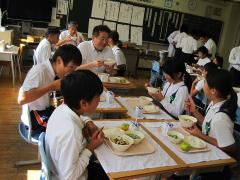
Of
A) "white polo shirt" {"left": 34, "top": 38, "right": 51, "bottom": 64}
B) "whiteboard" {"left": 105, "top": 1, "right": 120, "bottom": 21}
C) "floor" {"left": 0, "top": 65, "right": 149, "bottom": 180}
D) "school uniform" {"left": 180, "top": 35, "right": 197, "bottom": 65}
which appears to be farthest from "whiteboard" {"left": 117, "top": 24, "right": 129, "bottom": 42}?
"floor" {"left": 0, "top": 65, "right": 149, "bottom": 180}

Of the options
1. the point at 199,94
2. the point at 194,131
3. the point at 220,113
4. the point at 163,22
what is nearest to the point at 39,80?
the point at 194,131

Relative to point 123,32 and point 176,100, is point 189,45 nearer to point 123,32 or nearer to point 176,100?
point 123,32

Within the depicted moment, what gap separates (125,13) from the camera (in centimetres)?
Answer: 793

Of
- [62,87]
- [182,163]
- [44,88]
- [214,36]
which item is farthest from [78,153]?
[214,36]

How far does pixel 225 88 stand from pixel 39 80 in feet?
5.32

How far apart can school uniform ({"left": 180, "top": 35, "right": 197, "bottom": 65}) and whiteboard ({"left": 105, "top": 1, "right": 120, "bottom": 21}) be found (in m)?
2.18

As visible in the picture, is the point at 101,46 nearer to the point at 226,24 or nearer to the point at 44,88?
the point at 44,88

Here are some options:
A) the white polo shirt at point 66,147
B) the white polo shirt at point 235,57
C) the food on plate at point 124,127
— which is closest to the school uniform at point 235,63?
the white polo shirt at point 235,57

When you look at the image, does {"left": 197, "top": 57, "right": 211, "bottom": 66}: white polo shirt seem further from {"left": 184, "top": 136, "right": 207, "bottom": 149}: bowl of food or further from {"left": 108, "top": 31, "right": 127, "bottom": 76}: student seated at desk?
{"left": 184, "top": 136, "right": 207, "bottom": 149}: bowl of food

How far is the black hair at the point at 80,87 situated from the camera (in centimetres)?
153

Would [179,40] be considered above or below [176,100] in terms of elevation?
above

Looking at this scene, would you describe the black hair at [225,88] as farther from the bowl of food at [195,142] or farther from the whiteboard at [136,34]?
the whiteboard at [136,34]

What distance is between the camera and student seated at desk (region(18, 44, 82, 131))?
2.23 m

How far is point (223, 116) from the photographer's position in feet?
6.83
